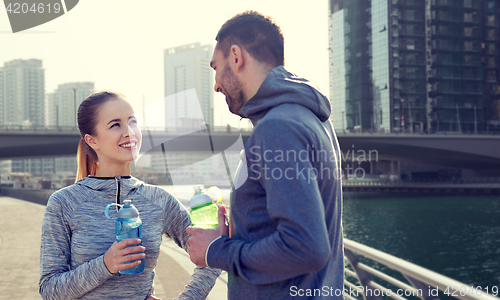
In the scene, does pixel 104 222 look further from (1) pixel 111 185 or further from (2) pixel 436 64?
(2) pixel 436 64

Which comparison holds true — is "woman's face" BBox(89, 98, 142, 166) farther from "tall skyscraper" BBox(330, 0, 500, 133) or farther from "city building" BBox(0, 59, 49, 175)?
"city building" BBox(0, 59, 49, 175)

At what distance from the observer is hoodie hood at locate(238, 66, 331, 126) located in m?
1.47

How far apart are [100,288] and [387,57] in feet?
239

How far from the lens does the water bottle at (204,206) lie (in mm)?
1874

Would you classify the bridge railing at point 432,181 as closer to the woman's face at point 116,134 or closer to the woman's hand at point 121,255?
the woman's face at point 116,134

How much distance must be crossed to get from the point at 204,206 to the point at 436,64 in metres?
74.0

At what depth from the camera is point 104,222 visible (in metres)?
2.01

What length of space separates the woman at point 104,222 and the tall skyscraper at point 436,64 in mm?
69064

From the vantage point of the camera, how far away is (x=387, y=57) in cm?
6950

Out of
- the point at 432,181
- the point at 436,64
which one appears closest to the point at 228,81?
the point at 432,181

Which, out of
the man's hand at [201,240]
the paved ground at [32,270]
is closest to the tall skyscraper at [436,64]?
the paved ground at [32,270]

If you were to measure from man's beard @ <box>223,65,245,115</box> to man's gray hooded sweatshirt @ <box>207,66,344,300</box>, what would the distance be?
57mm

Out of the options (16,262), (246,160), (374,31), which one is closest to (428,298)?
(246,160)

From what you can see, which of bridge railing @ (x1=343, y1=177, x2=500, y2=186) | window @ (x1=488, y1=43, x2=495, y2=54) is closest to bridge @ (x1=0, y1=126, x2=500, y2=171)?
bridge railing @ (x1=343, y1=177, x2=500, y2=186)
